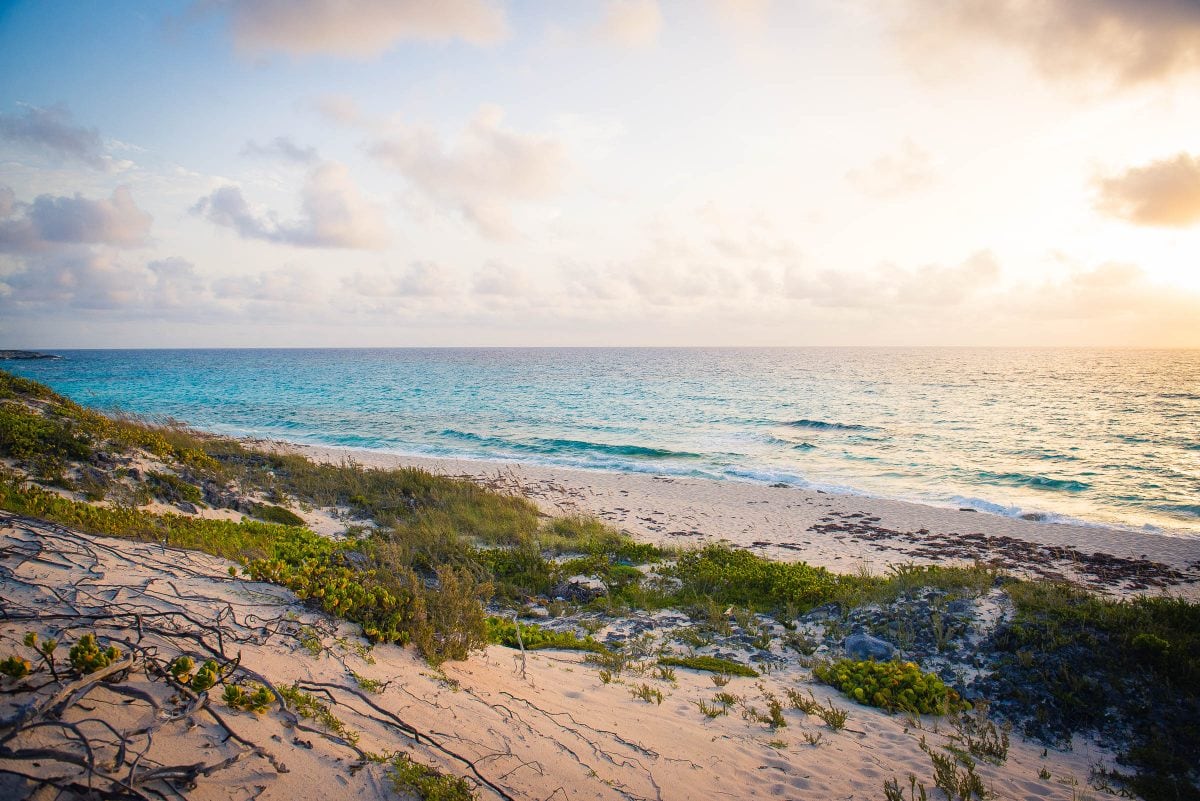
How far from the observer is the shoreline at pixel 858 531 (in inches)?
543

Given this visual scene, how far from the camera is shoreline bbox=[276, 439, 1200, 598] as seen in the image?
13.8 m

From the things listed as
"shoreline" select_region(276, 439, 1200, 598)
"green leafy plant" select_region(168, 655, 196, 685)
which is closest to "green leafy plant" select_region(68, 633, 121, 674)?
"green leafy plant" select_region(168, 655, 196, 685)

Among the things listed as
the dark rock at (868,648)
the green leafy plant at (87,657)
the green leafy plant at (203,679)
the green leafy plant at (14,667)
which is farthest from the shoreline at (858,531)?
the green leafy plant at (14,667)

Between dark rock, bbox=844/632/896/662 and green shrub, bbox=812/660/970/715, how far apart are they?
582mm

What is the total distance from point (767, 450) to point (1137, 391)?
60360 millimetres

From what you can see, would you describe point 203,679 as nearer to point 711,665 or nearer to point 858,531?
point 711,665

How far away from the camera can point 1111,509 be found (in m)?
20.2

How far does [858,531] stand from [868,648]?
413 inches

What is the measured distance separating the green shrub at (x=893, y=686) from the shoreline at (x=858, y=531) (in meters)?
4.74

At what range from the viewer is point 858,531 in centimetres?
1675

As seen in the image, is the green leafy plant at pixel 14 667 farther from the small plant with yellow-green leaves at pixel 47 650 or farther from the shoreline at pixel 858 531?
the shoreline at pixel 858 531

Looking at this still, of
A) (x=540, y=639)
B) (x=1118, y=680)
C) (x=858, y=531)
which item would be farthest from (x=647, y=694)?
(x=858, y=531)

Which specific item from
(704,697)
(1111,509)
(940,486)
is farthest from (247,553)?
(1111,509)

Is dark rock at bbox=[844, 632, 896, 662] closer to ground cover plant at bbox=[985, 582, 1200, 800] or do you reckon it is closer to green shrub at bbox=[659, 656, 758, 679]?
ground cover plant at bbox=[985, 582, 1200, 800]
